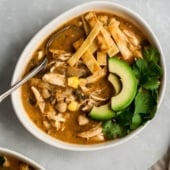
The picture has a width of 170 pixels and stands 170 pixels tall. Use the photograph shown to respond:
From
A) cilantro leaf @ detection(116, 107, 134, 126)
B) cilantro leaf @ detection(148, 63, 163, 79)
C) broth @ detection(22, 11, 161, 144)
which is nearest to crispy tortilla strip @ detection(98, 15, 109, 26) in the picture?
broth @ detection(22, 11, 161, 144)

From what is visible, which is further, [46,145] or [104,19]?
[46,145]

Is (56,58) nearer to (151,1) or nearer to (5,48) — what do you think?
(5,48)

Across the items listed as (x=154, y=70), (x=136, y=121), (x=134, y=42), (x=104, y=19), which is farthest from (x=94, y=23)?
(x=136, y=121)

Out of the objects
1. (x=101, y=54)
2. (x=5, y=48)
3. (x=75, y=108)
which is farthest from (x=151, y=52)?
(x=5, y=48)

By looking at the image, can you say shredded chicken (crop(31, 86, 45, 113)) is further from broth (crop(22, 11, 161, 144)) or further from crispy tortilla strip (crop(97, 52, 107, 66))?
crispy tortilla strip (crop(97, 52, 107, 66))

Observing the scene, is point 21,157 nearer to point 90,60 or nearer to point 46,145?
point 46,145
